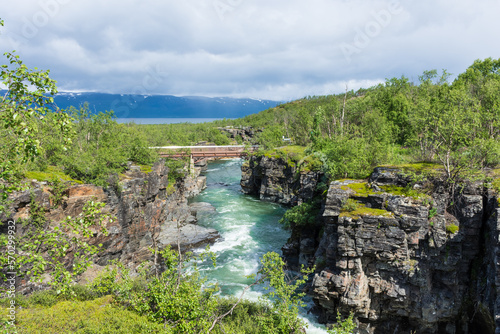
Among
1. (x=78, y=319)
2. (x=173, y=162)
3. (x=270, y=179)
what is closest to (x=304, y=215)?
(x=78, y=319)

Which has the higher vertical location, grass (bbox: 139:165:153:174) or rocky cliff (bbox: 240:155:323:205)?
grass (bbox: 139:165:153:174)

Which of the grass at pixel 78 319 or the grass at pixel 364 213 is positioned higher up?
the grass at pixel 364 213

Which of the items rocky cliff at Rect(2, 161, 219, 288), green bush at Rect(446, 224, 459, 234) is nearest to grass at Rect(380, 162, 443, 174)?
green bush at Rect(446, 224, 459, 234)

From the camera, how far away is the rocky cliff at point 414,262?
18.0m

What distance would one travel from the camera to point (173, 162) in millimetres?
47125

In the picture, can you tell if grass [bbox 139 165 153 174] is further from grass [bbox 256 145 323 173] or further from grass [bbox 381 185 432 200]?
grass [bbox 381 185 432 200]

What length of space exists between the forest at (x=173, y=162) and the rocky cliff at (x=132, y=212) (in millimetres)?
1137

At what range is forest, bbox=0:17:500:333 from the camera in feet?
23.0

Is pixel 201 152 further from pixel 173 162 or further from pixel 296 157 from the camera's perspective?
pixel 296 157

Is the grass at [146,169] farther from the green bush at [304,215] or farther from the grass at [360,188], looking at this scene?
the grass at [360,188]

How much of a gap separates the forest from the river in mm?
2384

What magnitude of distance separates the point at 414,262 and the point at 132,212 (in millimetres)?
24112

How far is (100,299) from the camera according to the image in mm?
15883

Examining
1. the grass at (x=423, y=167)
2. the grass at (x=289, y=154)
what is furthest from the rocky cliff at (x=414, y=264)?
the grass at (x=289, y=154)
